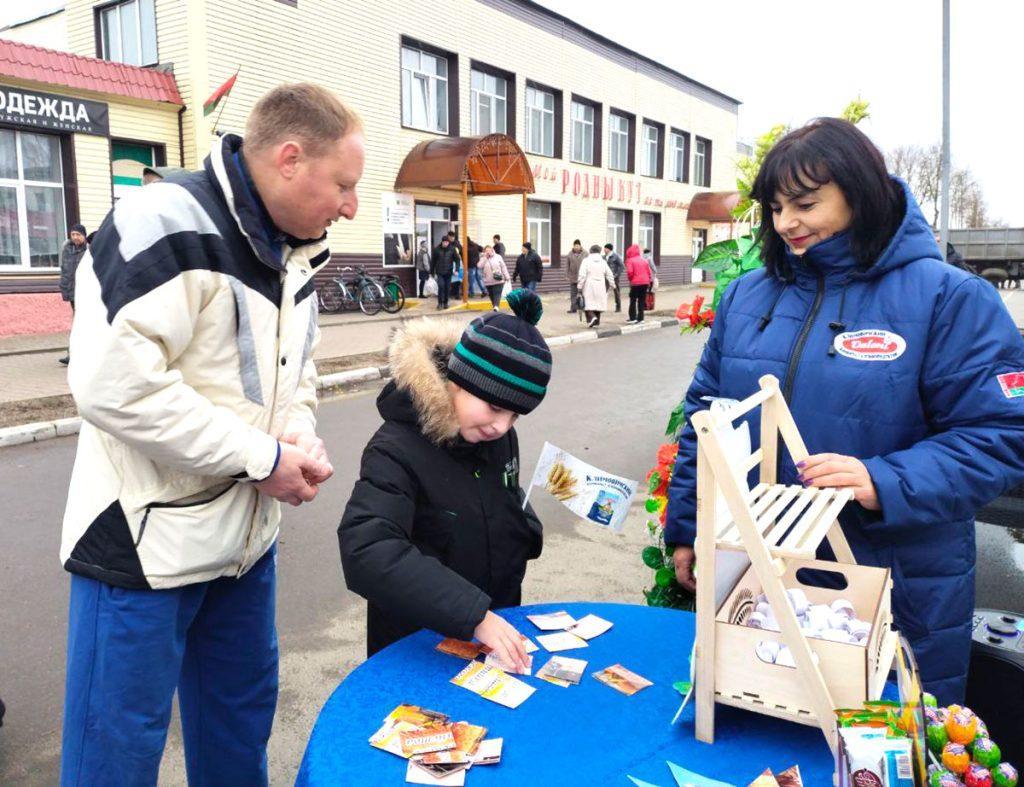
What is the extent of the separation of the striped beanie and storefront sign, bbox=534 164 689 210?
21.2 meters

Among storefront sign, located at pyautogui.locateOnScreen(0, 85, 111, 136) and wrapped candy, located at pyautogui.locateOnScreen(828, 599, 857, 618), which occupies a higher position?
storefront sign, located at pyautogui.locateOnScreen(0, 85, 111, 136)

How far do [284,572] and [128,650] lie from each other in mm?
2595

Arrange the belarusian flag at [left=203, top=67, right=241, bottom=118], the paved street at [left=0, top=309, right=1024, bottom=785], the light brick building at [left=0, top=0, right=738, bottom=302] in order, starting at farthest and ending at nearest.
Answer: the belarusian flag at [left=203, top=67, right=241, bottom=118]
the light brick building at [left=0, top=0, right=738, bottom=302]
the paved street at [left=0, top=309, right=1024, bottom=785]

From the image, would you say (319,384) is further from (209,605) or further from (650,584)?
(209,605)

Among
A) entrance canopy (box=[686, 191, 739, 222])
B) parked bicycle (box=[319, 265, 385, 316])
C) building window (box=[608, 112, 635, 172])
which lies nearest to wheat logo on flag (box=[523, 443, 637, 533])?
parked bicycle (box=[319, 265, 385, 316])

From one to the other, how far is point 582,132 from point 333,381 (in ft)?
58.6

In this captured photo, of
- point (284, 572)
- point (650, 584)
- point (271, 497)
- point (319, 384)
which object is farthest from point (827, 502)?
point (319, 384)

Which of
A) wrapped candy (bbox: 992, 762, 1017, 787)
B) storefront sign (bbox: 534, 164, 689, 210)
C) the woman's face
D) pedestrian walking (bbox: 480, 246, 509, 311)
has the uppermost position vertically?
storefront sign (bbox: 534, 164, 689, 210)

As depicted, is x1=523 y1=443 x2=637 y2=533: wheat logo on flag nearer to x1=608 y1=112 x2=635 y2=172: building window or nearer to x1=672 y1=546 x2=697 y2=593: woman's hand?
x1=672 y1=546 x2=697 y2=593: woman's hand

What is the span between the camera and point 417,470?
71.5 inches

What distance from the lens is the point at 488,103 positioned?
69.3 feet

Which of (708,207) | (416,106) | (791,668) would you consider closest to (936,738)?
(791,668)

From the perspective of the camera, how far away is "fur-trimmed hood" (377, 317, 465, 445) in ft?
5.97

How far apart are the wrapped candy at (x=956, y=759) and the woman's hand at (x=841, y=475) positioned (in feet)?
1.75
